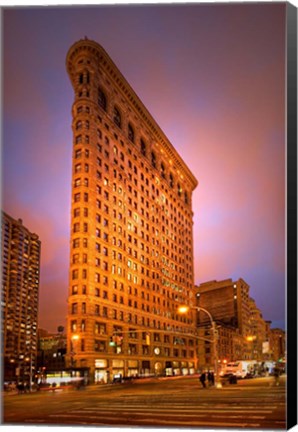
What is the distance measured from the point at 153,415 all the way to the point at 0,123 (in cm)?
1363

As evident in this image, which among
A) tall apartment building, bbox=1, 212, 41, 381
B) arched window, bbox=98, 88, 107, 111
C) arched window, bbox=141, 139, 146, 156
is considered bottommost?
tall apartment building, bbox=1, 212, 41, 381

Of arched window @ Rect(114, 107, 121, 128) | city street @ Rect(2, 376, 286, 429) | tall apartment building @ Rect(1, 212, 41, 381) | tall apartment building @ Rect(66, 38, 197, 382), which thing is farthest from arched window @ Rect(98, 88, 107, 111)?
city street @ Rect(2, 376, 286, 429)

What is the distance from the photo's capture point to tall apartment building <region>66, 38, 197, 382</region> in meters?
41.3

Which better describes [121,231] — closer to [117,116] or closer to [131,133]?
[117,116]

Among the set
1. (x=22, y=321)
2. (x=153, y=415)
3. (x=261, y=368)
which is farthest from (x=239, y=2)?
(x=261, y=368)

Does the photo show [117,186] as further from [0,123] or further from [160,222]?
[0,123]

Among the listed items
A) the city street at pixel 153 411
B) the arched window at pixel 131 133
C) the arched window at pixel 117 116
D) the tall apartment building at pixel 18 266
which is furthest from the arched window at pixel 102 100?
the city street at pixel 153 411

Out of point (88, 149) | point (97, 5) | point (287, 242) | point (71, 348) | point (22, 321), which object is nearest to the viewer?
point (287, 242)

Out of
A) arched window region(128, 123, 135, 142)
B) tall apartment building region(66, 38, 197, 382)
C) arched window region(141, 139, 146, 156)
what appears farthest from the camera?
arched window region(141, 139, 146, 156)

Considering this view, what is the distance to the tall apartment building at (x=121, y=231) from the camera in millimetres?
41312

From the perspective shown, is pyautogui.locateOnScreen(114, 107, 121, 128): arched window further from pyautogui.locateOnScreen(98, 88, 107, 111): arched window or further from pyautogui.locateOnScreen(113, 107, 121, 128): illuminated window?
pyautogui.locateOnScreen(98, 88, 107, 111): arched window

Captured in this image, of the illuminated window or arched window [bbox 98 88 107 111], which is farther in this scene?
the illuminated window

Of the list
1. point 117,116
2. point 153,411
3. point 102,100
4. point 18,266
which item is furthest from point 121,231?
point 153,411

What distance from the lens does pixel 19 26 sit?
68.6 ft
